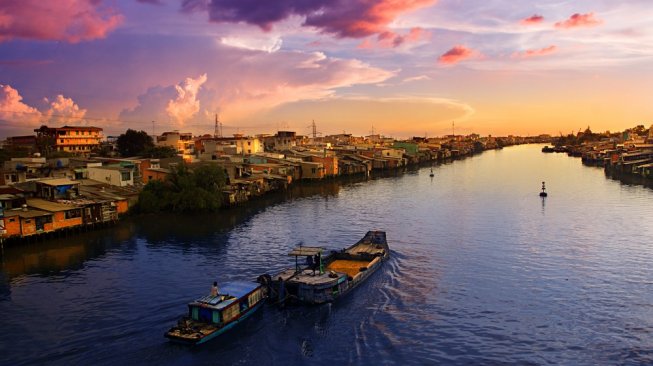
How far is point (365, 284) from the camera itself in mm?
18844

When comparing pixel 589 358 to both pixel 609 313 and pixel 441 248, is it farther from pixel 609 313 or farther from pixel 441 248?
pixel 441 248

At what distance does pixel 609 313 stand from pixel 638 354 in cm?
286

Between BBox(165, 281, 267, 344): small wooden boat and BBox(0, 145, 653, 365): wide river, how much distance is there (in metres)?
0.32

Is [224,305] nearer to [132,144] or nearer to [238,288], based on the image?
[238,288]

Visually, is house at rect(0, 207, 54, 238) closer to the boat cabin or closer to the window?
the window

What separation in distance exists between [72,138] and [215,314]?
2187 inches

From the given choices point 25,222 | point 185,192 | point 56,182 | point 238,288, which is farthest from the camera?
point 185,192

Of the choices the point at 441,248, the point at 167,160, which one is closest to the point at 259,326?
the point at 441,248

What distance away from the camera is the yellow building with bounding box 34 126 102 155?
5872cm

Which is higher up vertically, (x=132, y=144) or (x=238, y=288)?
(x=132, y=144)

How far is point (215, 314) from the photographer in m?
14.2

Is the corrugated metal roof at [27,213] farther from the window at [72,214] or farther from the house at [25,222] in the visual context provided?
the window at [72,214]

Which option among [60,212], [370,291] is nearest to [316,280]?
[370,291]

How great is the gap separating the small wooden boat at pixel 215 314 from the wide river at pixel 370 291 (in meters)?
0.32
